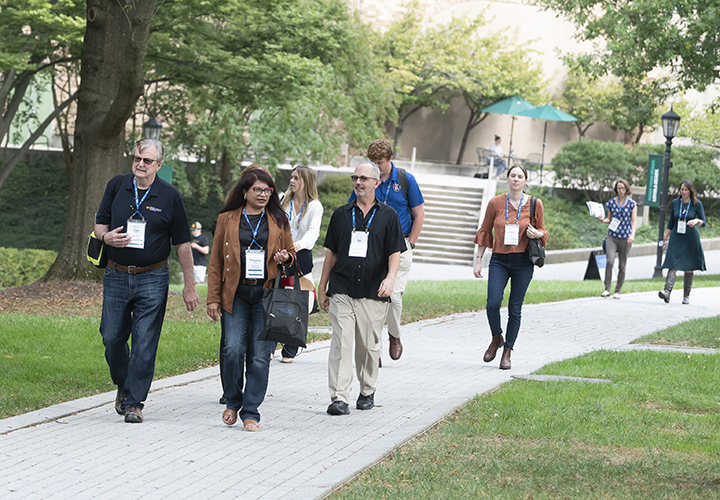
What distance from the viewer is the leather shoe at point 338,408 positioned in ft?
21.9

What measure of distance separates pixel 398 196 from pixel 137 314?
293 cm

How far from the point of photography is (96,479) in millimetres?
4883

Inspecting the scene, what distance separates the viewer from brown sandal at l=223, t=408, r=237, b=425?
246 inches

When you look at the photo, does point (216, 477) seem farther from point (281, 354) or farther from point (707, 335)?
point (707, 335)

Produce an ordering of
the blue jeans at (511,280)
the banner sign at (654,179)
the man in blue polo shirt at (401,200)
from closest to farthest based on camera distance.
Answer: the man in blue polo shirt at (401,200), the blue jeans at (511,280), the banner sign at (654,179)

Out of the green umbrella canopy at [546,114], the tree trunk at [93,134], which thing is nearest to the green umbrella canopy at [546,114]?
the green umbrella canopy at [546,114]

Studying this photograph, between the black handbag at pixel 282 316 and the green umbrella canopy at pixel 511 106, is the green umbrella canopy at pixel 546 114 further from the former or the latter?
the black handbag at pixel 282 316

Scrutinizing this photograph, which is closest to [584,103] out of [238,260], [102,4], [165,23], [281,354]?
[165,23]

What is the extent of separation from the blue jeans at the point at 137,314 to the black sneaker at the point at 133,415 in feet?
0.12

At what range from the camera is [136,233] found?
20.4 feet

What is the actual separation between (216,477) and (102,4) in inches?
410

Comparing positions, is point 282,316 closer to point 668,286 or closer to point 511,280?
point 511,280

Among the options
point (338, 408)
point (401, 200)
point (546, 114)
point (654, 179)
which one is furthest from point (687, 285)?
point (546, 114)

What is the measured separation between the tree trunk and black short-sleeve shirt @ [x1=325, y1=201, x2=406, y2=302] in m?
7.67
